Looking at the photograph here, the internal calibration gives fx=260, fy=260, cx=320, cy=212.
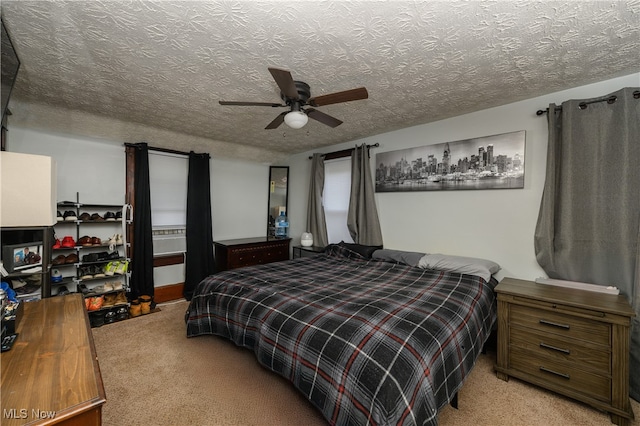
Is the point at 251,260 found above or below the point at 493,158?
below

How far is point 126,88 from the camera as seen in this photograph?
89.5 inches

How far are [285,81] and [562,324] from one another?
8.32 ft

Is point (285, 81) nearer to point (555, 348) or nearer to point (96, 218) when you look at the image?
point (555, 348)

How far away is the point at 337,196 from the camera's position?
4191 mm

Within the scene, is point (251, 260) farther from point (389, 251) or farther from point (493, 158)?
point (493, 158)

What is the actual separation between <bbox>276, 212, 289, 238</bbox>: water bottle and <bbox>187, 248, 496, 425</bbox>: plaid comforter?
Result: 86.3 inches

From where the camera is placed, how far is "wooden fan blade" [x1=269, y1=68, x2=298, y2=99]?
1.49 metres

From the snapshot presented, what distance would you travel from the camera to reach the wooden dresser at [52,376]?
74cm

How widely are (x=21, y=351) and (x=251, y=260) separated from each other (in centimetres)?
314

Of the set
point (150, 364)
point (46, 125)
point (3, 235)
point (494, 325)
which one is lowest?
point (150, 364)

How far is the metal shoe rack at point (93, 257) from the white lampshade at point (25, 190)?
1.76 metres

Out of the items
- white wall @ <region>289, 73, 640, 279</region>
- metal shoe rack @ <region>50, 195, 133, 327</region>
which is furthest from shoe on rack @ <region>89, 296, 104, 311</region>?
white wall @ <region>289, 73, 640, 279</region>

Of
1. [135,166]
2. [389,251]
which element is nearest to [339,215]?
[389,251]

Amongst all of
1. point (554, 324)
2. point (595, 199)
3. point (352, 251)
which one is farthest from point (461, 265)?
point (352, 251)
